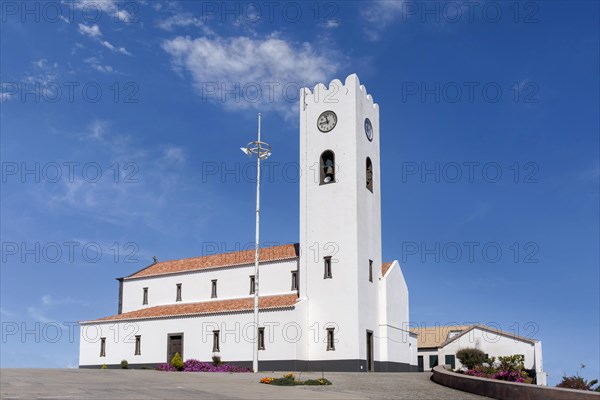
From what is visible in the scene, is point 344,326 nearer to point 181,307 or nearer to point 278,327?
point 278,327

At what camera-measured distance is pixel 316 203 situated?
4512cm

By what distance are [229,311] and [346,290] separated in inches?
328

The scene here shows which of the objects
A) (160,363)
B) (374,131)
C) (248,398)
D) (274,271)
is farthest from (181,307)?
(248,398)

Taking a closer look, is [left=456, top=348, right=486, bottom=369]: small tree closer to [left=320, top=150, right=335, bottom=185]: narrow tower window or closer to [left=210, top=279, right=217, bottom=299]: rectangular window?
[left=320, top=150, right=335, bottom=185]: narrow tower window

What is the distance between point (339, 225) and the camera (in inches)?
1726

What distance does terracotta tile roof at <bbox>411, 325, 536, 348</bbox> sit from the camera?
6606 cm

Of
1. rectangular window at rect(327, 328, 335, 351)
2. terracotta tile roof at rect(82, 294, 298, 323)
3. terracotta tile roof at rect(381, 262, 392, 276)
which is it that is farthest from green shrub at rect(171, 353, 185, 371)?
terracotta tile roof at rect(381, 262, 392, 276)

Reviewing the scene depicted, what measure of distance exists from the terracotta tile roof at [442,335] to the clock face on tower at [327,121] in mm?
31136

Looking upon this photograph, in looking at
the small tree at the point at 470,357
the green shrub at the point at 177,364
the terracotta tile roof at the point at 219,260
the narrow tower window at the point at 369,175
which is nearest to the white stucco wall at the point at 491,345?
the small tree at the point at 470,357

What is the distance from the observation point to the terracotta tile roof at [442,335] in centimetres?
6606

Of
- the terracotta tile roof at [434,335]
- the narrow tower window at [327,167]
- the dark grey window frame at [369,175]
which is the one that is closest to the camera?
the narrow tower window at [327,167]

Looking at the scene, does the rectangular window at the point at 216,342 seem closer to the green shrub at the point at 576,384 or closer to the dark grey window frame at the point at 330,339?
the dark grey window frame at the point at 330,339

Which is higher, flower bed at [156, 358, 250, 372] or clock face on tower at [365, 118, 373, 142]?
clock face on tower at [365, 118, 373, 142]

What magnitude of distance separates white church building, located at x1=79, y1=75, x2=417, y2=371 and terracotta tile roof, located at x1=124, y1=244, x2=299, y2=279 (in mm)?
168
